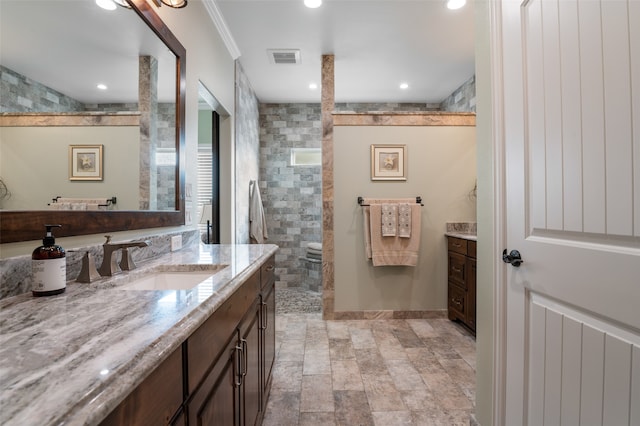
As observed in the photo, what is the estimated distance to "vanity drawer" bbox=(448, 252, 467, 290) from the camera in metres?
2.76

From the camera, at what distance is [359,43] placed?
300 cm

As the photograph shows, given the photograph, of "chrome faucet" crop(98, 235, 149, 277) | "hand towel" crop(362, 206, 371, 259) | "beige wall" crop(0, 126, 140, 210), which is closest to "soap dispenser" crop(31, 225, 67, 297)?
"beige wall" crop(0, 126, 140, 210)

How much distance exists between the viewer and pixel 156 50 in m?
1.54

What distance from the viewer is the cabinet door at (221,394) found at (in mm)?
728

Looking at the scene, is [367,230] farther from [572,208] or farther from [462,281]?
[572,208]

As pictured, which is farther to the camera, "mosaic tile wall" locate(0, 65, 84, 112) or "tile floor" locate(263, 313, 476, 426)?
"tile floor" locate(263, 313, 476, 426)

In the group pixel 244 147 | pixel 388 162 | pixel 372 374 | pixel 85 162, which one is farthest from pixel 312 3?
pixel 372 374

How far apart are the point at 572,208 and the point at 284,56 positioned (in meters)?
3.08

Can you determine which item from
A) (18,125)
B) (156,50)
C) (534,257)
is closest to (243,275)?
(18,125)

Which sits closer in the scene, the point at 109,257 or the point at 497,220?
the point at 109,257

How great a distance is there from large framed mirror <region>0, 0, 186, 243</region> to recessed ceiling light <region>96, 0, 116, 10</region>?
0.13 ft

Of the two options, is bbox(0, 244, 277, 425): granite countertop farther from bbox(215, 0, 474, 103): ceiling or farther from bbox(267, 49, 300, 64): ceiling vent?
bbox(267, 49, 300, 64): ceiling vent

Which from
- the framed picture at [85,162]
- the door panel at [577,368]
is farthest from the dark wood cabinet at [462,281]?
the framed picture at [85,162]

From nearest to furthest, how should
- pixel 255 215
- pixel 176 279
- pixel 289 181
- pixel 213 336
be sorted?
pixel 213 336
pixel 176 279
pixel 255 215
pixel 289 181
